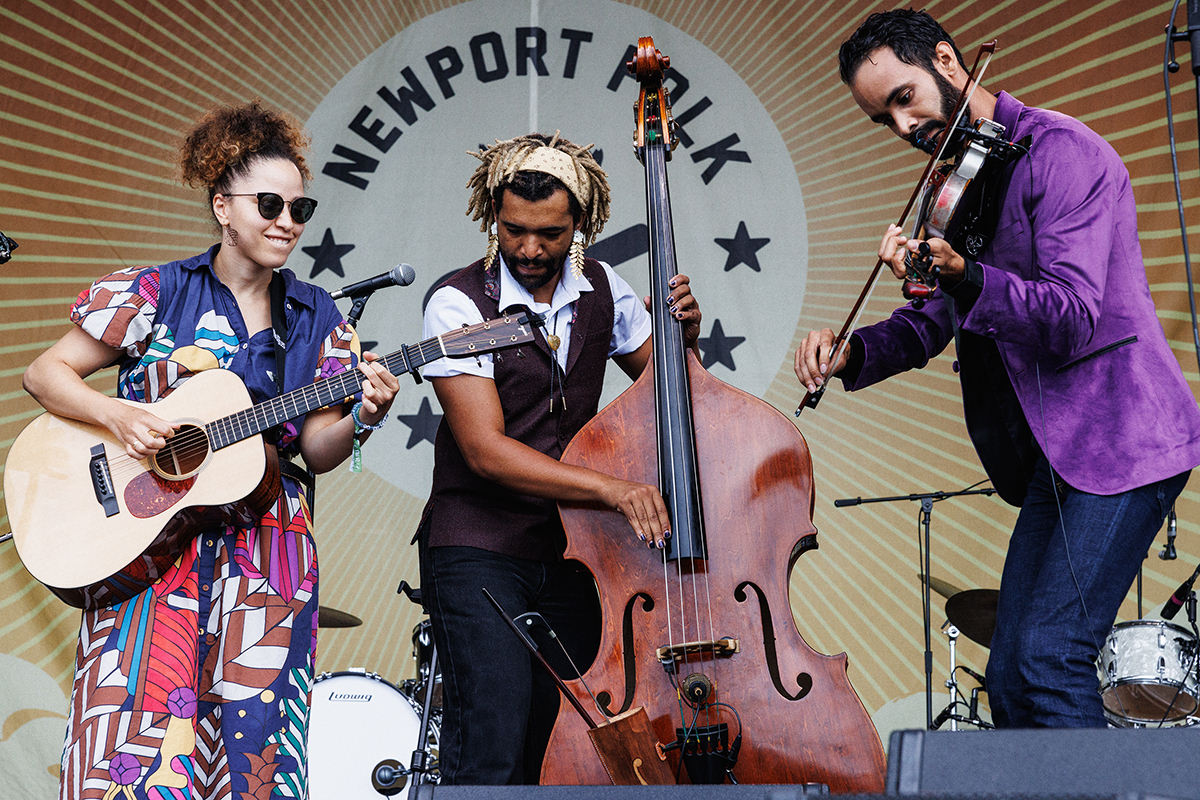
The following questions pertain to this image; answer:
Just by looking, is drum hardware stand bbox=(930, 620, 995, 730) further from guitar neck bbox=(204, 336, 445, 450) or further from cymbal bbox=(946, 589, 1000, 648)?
guitar neck bbox=(204, 336, 445, 450)

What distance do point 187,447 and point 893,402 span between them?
2.76 meters

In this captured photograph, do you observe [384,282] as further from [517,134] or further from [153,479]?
[517,134]

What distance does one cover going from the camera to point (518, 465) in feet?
8.31

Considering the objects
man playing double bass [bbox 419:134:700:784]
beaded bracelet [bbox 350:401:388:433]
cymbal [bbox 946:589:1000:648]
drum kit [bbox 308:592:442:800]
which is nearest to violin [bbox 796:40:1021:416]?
man playing double bass [bbox 419:134:700:784]

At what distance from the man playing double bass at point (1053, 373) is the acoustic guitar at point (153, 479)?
1.02 metres

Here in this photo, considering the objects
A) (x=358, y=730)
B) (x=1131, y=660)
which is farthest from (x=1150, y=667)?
(x=358, y=730)

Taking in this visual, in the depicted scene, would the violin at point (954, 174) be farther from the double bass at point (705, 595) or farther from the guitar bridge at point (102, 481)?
the guitar bridge at point (102, 481)

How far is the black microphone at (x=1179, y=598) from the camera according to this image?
3.78 meters

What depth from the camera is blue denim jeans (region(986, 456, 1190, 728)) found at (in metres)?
2.02

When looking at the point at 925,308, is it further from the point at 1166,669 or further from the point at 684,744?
the point at 1166,669

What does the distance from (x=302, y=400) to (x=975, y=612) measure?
257 cm

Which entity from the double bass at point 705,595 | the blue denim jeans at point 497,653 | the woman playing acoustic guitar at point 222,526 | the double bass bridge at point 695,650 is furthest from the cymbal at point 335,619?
the double bass bridge at point 695,650

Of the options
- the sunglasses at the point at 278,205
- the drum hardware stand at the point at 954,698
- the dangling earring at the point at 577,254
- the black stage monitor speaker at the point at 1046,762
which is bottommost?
the drum hardware stand at the point at 954,698

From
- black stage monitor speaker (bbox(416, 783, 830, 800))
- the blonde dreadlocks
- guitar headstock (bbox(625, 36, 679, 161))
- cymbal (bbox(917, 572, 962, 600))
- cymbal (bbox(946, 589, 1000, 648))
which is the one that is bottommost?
cymbal (bbox(946, 589, 1000, 648))
